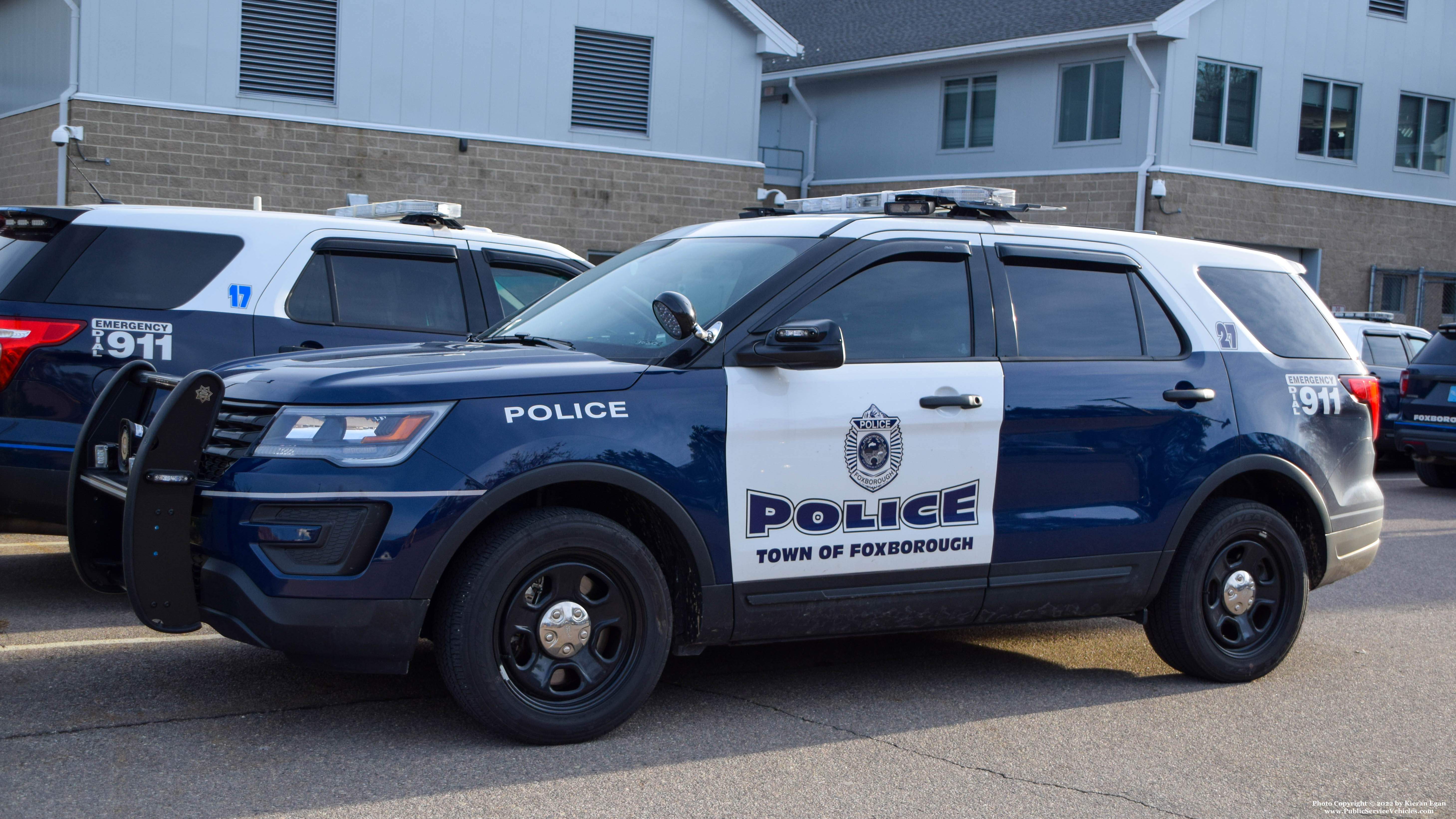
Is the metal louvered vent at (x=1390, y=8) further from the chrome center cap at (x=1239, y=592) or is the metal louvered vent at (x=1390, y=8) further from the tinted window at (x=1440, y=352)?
the chrome center cap at (x=1239, y=592)

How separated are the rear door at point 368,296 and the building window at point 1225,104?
17837mm

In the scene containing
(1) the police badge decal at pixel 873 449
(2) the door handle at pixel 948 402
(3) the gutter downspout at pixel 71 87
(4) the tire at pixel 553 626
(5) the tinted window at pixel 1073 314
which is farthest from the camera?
(3) the gutter downspout at pixel 71 87

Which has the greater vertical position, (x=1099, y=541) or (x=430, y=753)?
(x=1099, y=541)

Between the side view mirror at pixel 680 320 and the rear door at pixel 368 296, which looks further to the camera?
the rear door at pixel 368 296

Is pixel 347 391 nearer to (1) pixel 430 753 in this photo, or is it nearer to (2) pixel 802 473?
(1) pixel 430 753

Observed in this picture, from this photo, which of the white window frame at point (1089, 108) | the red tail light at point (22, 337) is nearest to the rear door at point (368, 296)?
the red tail light at point (22, 337)

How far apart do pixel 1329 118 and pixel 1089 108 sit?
15.2 ft

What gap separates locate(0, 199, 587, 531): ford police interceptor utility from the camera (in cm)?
621

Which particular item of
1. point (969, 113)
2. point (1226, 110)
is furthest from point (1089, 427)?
point (969, 113)

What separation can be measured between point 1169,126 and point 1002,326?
1843cm

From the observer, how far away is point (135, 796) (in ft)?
13.1

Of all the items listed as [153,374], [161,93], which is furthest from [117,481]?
[161,93]

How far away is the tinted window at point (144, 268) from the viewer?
6.48 metres

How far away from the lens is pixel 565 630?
15.0 feet
